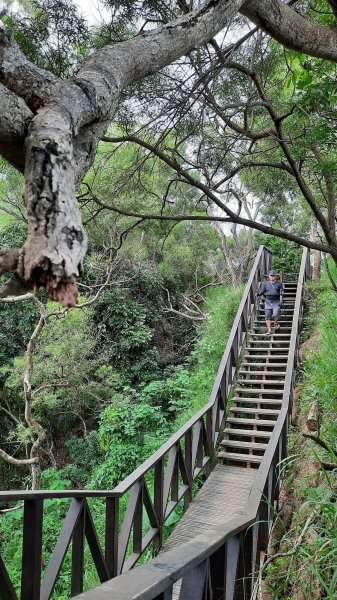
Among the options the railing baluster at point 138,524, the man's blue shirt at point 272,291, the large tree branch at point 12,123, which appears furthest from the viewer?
the man's blue shirt at point 272,291

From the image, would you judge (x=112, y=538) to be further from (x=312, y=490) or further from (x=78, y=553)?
(x=312, y=490)

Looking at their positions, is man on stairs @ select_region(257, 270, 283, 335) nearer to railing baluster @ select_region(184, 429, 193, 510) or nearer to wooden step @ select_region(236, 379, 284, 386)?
wooden step @ select_region(236, 379, 284, 386)

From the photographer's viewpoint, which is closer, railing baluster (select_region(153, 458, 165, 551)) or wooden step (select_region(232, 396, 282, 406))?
railing baluster (select_region(153, 458, 165, 551))

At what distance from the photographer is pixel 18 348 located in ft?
36.2

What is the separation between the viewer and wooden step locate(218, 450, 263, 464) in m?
5.44

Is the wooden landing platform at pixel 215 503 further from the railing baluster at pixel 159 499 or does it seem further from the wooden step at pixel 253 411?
the wooden step at pixel 253 411

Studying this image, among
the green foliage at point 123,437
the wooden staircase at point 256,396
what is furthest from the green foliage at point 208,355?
the wooden staircase at point 256,396

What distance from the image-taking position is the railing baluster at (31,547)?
1975 mm

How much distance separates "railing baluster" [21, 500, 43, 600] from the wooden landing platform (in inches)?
77.2

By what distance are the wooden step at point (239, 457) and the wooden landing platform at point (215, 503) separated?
11 centimetres

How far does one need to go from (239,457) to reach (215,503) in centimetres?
106

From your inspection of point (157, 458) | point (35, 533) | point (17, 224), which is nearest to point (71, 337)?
point (17, 224)

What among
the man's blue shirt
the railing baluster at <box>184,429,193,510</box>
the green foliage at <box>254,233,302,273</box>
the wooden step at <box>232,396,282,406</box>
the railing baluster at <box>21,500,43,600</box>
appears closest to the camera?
the railing baluster at <box>21,500,43,600</box>

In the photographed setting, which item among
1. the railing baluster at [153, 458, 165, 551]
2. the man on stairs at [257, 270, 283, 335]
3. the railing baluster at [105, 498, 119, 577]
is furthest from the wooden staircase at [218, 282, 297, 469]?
the railing baluster at [105, 498, 119, 577]
